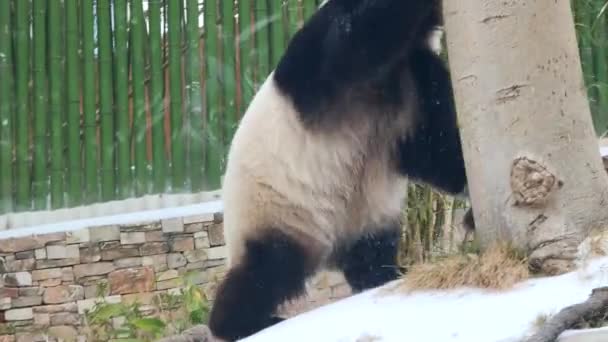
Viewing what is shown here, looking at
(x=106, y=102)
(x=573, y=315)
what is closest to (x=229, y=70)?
(x=106, y=102)

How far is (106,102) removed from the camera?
5.53 m

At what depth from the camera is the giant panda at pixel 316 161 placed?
2887 mm

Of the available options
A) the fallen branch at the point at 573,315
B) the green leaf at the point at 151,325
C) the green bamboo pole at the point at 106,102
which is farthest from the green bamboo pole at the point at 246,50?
the fallen branch at the point at 573,315

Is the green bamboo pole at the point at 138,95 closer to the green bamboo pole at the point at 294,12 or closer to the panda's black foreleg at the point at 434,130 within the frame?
the green bamboo pole at the point at 294,12

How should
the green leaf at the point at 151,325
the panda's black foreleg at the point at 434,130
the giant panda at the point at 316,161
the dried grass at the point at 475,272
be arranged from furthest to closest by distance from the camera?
1. the green leaf at the point at 151,325
2. the panda's black foreleg at the point at 434,130
3. the giant panda at the point at 316,161
4. the dried grass at the point at 475,272

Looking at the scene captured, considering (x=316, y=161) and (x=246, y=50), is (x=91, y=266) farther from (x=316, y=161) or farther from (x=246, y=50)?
(x=316, y=161)

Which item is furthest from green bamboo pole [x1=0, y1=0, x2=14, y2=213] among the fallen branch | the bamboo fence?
the fallen branch

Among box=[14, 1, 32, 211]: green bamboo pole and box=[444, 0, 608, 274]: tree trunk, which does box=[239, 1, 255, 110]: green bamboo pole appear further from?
box=[444, 0, 608, 274]: tree trunk

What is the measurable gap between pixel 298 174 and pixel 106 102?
2791mm

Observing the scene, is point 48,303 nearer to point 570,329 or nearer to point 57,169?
point 57,169

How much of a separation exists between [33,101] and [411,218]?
223cm

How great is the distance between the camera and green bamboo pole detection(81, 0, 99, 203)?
551cm

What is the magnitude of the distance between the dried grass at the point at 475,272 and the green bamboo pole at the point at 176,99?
3367mm

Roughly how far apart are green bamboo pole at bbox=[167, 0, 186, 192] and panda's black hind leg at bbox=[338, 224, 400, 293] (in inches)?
92.9
